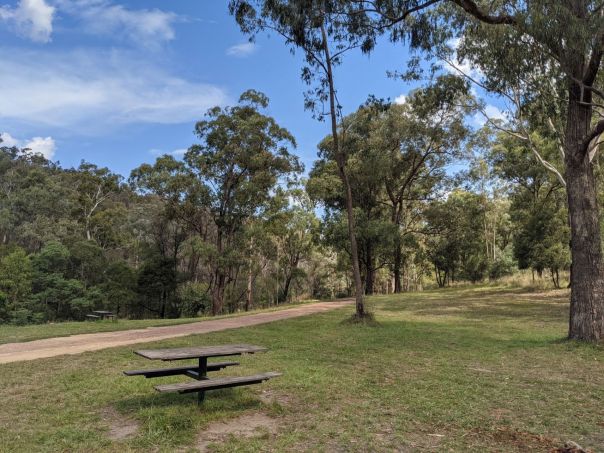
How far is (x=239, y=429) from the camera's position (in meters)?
4.16

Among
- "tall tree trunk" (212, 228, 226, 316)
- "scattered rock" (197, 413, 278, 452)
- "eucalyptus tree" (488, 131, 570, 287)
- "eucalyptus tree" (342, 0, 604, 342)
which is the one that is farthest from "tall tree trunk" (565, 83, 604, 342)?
"tall tree trunk" (212, 228, 226, 316)

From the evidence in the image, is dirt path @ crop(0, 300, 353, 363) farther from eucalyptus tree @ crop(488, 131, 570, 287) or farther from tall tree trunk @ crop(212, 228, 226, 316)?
eucalyptus tree @ crop(488, 131, 570, 287)

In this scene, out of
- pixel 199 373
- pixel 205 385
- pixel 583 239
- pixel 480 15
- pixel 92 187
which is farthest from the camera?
pixel 92 187

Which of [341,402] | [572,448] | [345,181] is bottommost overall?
[341,402]

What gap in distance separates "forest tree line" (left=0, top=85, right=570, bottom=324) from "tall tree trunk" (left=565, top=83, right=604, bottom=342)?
26.1 feet

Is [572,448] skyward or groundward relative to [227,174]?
groundward

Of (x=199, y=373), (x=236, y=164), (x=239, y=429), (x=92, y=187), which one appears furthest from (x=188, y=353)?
(x=92, y=187)

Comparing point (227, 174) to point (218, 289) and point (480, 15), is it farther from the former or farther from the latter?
point (480, 15)

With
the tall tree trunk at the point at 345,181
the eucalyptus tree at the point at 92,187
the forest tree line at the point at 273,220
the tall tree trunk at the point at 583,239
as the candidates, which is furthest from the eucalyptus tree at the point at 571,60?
the eucalyptus tree at the point at 92,187

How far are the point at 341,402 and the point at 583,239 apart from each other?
6.37 m

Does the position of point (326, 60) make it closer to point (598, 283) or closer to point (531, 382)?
point (598, 283)

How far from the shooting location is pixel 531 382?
6.05m

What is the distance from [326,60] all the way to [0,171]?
45.9 metres

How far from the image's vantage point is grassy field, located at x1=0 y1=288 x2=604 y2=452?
3.87 metres
